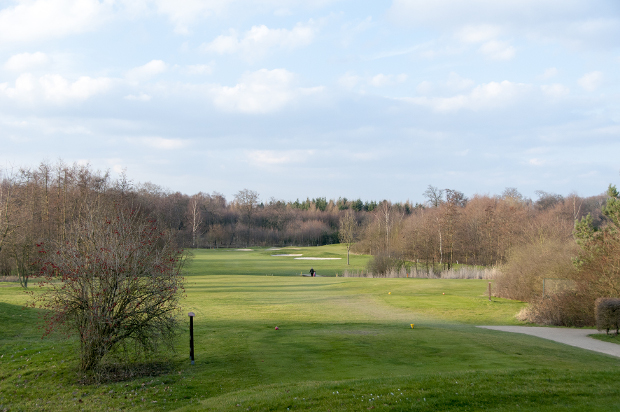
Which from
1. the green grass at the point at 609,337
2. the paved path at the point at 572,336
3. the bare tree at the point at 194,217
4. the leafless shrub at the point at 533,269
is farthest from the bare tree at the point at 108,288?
the bare tree at the point at 194,217

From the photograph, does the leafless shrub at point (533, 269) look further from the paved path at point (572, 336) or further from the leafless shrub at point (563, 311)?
the paved path at point (572, 336)

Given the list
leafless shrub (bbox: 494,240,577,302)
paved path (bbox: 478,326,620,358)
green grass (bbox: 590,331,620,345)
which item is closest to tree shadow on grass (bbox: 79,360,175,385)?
paved path (bbox: 478,326,620,358)

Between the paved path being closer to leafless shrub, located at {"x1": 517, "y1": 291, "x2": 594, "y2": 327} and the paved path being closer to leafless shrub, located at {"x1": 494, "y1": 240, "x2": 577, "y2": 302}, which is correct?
leafless shrub, located at {"x1": 517, "y1": 291, "x2": 594, "y2": 327}

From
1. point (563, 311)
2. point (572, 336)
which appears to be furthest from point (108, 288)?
point (563, 311)

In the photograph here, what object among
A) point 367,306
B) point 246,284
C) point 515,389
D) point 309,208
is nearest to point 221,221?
point 309,208

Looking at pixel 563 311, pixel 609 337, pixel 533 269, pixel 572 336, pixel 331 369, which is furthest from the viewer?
pixel 533 269

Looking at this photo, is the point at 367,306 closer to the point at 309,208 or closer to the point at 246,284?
the point at 246,284

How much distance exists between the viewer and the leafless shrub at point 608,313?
46.8ft

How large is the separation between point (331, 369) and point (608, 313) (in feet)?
33.7

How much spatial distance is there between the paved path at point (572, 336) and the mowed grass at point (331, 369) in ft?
2.85

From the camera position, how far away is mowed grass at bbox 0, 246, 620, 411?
24.4 feet

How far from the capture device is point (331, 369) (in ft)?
32.6

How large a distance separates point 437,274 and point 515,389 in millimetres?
30557

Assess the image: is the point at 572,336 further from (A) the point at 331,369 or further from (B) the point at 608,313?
(A) the point at 331,369
